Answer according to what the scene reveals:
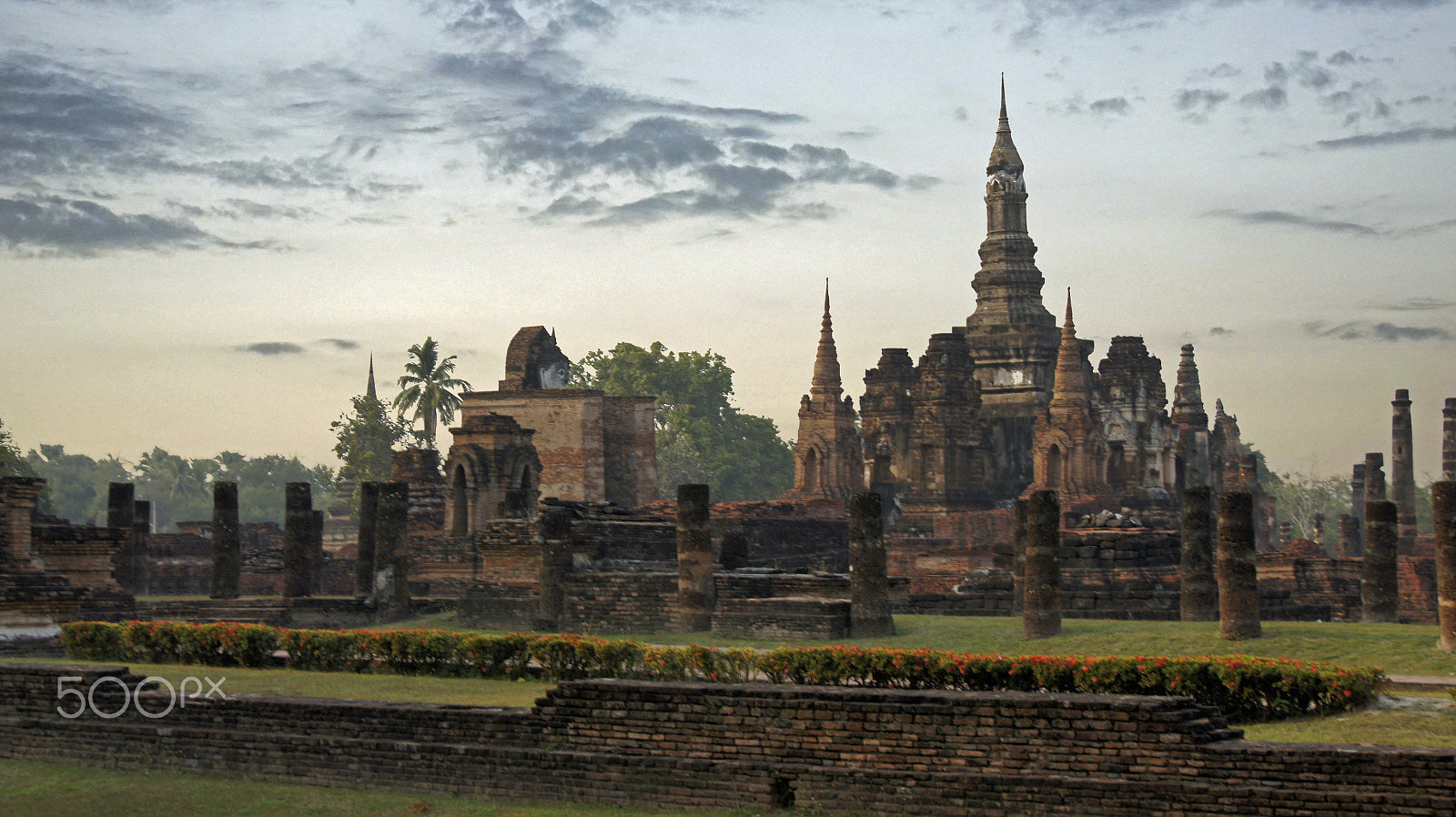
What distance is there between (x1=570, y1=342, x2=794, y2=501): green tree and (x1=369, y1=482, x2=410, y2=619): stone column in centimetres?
3809

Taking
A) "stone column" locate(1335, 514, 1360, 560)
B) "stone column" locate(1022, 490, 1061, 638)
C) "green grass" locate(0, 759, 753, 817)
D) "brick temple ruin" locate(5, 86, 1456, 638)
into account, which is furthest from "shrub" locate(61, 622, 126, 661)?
"stone column" locate(1335, 514, 1360, 560)

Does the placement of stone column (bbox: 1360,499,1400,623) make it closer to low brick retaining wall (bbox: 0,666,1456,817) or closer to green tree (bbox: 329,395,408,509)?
low brick retaining wall (bbox: 0,666,1456,817)

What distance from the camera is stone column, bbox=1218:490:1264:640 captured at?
17720 millimetres

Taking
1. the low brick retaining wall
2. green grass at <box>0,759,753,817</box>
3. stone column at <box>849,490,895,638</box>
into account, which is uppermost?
stone column at <box>849,490,895,638</box>

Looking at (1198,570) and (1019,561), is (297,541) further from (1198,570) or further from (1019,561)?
(1198,570)

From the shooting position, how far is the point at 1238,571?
1794 cm

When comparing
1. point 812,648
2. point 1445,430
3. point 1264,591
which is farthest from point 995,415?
point 812,648

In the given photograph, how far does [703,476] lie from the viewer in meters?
64.6

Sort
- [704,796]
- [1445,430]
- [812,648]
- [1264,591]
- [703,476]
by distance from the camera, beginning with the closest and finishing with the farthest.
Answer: [704,796] → [812,648] → [1264,591] → [1445,430] → [703,476]

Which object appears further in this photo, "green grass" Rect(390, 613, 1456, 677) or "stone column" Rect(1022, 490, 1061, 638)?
"stone column" Rect(1022, 490, 1061, 638)

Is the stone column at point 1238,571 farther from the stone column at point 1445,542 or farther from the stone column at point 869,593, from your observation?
the stone column at point 869,593

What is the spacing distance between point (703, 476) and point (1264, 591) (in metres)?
41.5

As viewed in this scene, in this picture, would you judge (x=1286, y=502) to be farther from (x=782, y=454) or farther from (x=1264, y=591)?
(x=1264, y=591)

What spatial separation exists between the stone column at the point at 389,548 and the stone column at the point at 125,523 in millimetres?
6330
